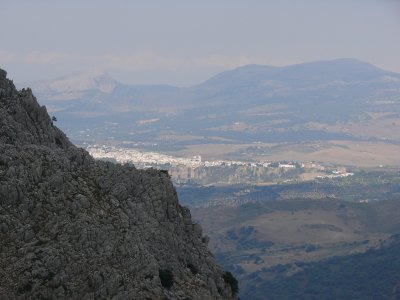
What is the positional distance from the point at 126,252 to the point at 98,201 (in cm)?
325

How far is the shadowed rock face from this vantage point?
2617 cm

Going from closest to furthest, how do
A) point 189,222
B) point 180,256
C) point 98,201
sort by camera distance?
1. point 98,201
2. point 180,256
3. point 189,222

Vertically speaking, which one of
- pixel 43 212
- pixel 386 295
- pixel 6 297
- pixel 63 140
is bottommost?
pixel 386 295

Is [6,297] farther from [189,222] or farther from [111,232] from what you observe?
[189,222]

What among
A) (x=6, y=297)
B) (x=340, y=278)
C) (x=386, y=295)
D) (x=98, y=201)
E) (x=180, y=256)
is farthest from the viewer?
(x=340, y=278)

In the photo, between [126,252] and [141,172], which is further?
[141,172]

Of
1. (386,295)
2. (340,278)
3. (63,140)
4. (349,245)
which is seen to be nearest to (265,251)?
(349,245)

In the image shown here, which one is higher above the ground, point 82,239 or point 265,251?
point 82,239

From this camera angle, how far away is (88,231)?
92.8 feet

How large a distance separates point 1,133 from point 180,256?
10.3 m

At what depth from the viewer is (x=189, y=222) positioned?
37.4m

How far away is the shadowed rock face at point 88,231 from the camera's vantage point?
26.2 metres

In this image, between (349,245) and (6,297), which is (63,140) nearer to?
(6,297)

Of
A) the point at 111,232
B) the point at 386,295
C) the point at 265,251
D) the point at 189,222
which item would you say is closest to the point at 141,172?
the point at 189,222
